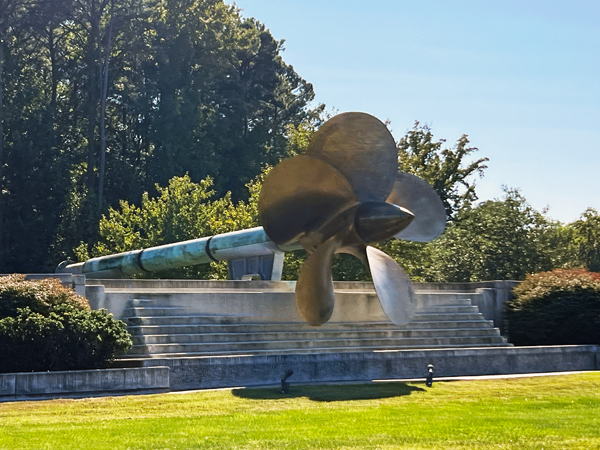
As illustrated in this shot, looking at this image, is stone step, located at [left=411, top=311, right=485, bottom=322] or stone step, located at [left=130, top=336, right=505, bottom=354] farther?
stone step, located at [left=411, top=311, right=485, bottom=322]

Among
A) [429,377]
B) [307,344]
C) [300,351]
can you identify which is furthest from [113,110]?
[429,377]

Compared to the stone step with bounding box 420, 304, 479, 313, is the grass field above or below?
below

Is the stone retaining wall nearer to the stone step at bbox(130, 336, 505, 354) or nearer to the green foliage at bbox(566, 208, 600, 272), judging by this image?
the stone step at bbox(130, 336, 505, 354)

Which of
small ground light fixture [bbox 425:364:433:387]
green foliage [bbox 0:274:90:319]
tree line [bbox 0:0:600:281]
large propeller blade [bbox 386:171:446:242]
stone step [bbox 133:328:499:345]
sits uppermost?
tree line [bbox 0:0:600:281]

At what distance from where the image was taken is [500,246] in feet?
104

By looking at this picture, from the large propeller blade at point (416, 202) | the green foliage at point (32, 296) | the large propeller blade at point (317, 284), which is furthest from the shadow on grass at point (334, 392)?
the green foliage at point (32, 296)

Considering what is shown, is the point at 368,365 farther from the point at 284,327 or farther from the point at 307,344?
the point at 284,327

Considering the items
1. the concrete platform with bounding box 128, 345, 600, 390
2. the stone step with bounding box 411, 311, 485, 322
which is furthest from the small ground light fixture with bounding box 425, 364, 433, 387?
the stone step with bounding box 411, 311, 485, 322

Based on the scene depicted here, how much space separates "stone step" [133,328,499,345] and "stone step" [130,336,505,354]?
126mm

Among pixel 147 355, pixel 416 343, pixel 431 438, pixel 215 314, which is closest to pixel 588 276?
pixel 416 343

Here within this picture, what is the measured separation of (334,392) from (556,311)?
1009 cm

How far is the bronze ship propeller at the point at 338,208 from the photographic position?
16.5 metres

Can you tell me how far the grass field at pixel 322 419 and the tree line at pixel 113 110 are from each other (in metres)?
34.6

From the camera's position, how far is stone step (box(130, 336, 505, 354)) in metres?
17.8
